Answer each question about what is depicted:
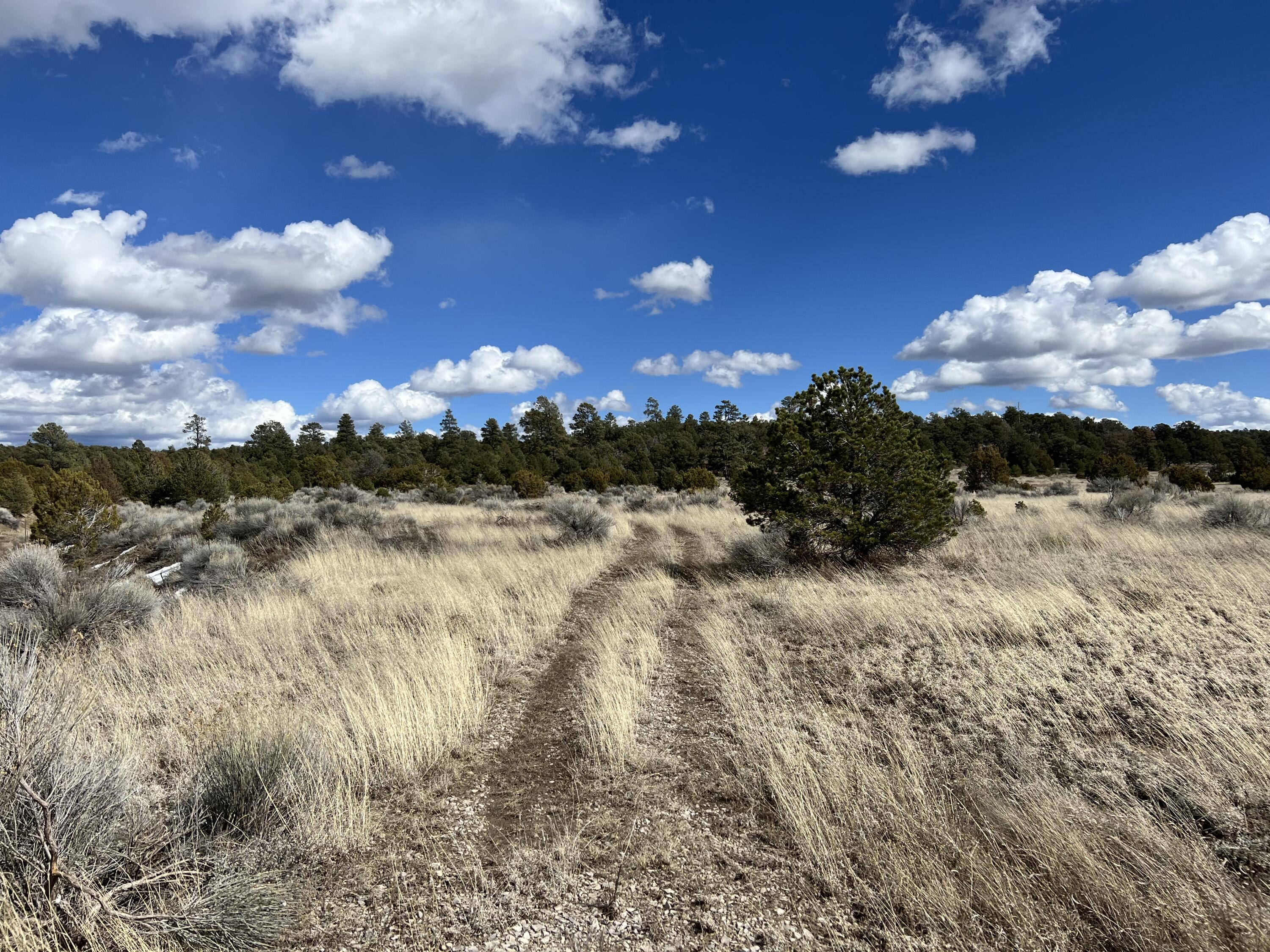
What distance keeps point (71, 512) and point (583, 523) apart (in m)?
11.8

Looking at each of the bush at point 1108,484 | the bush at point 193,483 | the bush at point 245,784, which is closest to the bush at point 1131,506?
the bush at point 1108,484

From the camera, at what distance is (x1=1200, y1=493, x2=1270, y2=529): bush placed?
12.5 metres

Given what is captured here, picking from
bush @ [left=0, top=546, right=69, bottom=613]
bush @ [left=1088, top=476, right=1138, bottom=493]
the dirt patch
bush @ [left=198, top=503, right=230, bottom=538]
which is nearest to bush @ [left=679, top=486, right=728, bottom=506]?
bush @ [left=1088, top=476, right=1138, bottom=493]

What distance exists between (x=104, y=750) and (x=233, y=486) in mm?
38463

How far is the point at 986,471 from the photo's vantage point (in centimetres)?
3225

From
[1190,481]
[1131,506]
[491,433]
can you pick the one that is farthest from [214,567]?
[491,433]

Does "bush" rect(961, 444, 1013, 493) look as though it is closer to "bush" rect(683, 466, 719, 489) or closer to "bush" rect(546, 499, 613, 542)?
"bush" rect(683, 466, 719, 489)

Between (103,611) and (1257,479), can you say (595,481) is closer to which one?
(103,611)

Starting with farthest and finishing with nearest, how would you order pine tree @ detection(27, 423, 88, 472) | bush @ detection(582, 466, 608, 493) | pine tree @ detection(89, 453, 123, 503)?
pine tree @ detection(27, 423, 88, 472)
bush @ detection(582, 466, 608, 493)
pine tree @ detection(89, 453, 123, 503)

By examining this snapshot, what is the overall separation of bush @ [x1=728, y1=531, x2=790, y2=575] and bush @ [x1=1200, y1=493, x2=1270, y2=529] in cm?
933

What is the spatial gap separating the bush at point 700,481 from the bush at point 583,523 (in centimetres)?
1395

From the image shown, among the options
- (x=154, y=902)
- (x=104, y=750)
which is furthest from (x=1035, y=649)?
(x=104, y=750)

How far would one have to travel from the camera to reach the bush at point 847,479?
35.3 feet

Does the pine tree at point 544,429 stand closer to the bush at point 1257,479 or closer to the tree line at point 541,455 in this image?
the tree line at point 541,455
